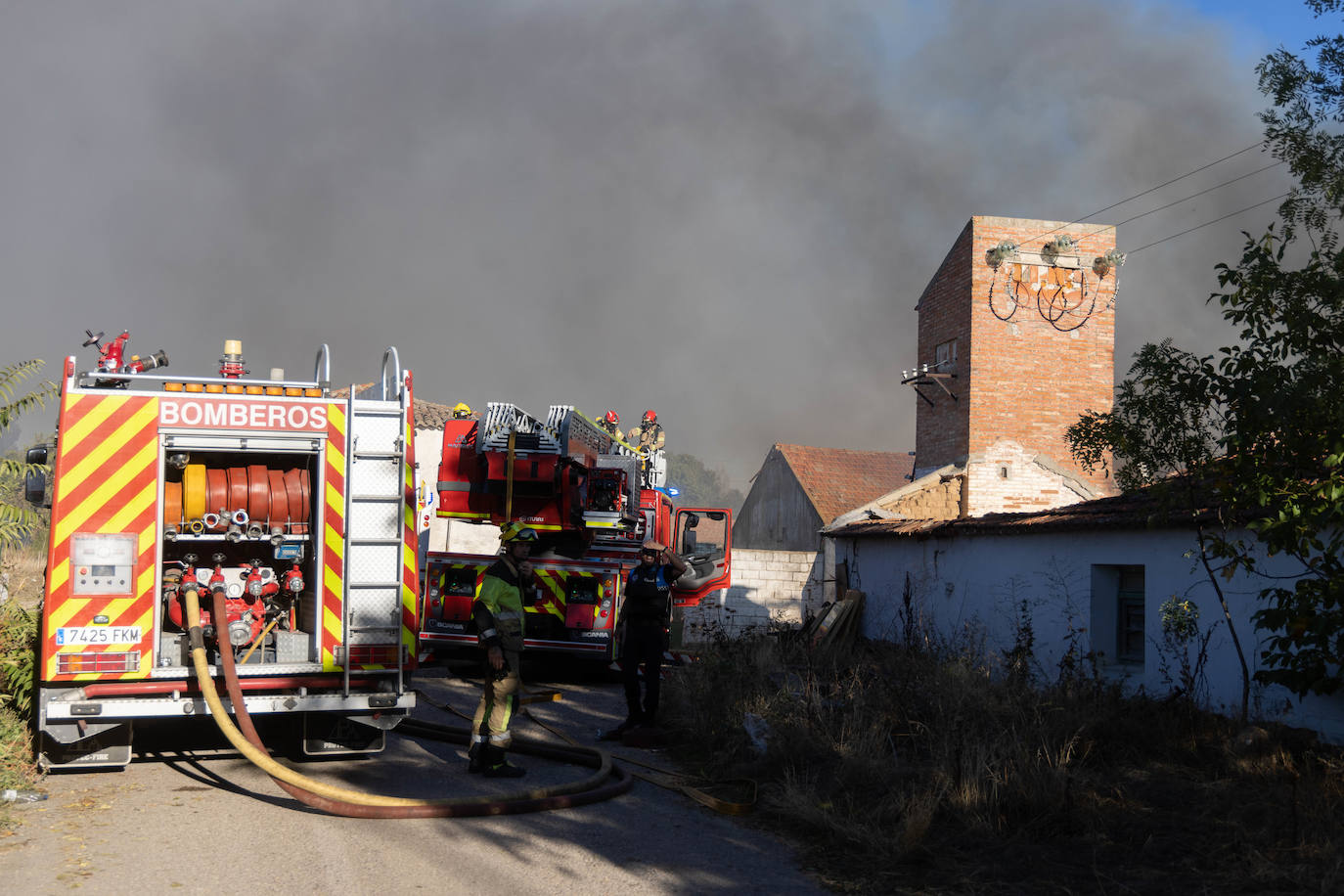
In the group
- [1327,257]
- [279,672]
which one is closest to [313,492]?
[279,672]

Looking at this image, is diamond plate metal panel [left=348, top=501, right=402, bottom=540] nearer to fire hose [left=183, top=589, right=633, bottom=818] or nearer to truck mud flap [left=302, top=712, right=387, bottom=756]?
fire hose [left=183, top=589, right=633, bottom=818]

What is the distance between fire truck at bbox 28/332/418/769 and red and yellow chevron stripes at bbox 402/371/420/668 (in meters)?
0.02

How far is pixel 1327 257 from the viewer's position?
20.9 ft

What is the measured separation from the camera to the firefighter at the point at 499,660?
7.79m

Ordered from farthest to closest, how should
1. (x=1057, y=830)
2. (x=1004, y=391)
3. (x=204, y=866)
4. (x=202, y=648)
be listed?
1. (x=1004, y=391)
2. (x=202, y=648)
3. (x=1057, y=830)
4. (x=204, y=866)

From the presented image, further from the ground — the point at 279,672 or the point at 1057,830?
the point at 279,672

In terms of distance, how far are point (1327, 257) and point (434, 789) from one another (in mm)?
6567

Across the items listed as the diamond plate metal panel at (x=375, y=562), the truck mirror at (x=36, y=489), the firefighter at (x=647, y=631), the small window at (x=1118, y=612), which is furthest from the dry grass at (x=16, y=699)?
the small window at (x=1118, y=612)

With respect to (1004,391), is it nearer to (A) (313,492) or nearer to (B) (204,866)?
(A) (313,492)

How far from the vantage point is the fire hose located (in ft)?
21.1

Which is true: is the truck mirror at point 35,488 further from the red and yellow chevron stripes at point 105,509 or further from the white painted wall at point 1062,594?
the white painted wall at point 1062,594

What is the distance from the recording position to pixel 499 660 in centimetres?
780

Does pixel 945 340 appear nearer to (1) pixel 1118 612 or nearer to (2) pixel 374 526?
(1) pixel 1118 612

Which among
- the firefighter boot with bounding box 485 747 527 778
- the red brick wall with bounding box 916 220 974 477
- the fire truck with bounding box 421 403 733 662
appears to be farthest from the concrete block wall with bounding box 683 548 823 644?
the firefighter boot with bounding box 485 747 527 778
